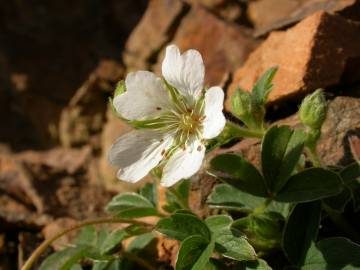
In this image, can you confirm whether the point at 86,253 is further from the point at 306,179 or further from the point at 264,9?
the point at 264,9

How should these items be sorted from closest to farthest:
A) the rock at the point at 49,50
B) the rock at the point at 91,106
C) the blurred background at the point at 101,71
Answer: the blurred background at the point at 101,71 → the rock at the point at 91,106 → the rock at the point at 49,50

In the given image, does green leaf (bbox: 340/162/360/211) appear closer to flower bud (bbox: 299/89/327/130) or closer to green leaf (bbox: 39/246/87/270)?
flower bud (bbox: 299/89/327/130)

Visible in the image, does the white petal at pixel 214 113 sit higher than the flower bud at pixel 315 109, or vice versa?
the white petal at pixel 214 113

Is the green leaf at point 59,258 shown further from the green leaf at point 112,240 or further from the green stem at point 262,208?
the green stem at point 262,208

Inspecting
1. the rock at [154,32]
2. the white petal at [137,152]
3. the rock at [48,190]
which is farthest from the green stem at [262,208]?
the rock at [154,32]

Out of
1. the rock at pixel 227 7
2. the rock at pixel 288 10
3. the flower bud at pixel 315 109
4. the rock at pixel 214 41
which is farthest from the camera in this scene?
the rock at pixel 227 7

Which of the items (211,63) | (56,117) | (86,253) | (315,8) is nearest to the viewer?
(86,253)

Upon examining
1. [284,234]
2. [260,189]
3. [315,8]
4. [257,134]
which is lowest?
[284,234]

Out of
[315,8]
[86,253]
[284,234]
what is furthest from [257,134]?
[315,8]
